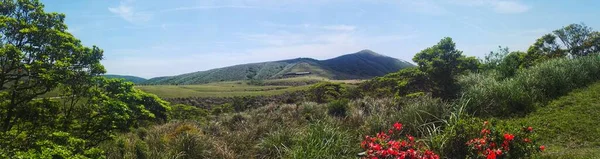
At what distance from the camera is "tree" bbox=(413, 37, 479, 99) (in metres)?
15.6

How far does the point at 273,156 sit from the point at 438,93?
8858 millimetres

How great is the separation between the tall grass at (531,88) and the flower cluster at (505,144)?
374 cm

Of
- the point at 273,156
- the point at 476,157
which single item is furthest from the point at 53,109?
the point at 476,157

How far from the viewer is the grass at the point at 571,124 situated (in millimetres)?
5824

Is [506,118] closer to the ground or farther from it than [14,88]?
closer to the ground

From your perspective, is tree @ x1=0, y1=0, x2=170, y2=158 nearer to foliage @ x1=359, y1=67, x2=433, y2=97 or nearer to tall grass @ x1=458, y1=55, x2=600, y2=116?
foliage @ x1=359, y1=67, x2=433, y2=97

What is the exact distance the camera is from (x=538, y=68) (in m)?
11.5

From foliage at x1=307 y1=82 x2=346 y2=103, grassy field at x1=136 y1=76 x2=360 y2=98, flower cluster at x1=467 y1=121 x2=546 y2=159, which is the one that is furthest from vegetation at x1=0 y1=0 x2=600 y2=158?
grassy field at x1=136 y1=76 x2=360 y2=98

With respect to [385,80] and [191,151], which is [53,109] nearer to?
[191,151]

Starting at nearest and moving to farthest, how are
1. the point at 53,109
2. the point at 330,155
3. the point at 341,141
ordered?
1. the point at 330,155
2. the point at 341,141
3. the point at 53,109

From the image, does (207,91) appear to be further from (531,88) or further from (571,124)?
(571,124)

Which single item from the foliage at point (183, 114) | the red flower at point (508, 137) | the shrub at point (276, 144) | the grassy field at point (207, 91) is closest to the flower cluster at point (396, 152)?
the red flower at point (508, 137)

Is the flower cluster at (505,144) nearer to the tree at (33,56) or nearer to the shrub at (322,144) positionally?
the shrub at (322,144)

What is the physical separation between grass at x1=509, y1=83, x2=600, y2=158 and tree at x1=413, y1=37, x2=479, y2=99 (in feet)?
18.3
